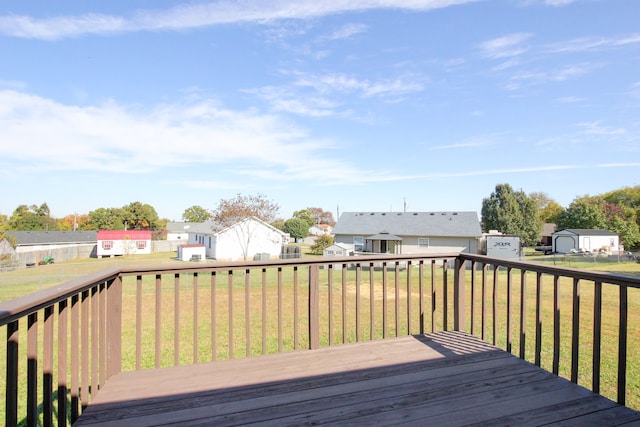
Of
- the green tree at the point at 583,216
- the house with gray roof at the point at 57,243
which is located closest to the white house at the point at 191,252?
the house with gray roof at the point at 57,243

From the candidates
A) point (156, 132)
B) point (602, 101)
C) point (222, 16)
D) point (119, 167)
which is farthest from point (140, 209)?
point (602, 101)

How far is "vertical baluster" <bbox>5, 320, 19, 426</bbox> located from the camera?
1047 mm

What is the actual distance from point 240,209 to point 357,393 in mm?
25830

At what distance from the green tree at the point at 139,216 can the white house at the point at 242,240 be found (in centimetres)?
2163

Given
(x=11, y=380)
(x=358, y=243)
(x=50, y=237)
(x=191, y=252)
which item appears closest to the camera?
(x=11, y=380)

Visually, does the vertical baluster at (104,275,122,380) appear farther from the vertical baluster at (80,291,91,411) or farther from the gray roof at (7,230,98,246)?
the gray roof at (7,230,98,246)

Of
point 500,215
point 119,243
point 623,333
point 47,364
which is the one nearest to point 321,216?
point 500,215

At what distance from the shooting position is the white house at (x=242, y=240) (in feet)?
91.2

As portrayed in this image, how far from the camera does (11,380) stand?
1062mm

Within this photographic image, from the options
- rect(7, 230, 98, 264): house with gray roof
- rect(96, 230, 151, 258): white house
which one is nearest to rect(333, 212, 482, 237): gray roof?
rect(96, 230, 151, 258): white house

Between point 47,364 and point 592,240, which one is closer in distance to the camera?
point 47,364

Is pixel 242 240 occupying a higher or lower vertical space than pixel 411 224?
lower

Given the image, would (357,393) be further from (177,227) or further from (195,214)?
(195,214)

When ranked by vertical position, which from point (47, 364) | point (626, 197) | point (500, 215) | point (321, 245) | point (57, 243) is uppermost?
point (626, 197)
